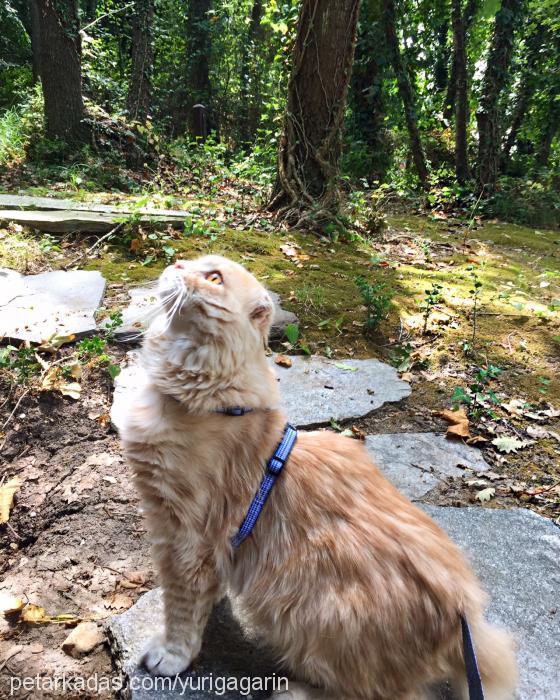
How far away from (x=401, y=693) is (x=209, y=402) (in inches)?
40.8

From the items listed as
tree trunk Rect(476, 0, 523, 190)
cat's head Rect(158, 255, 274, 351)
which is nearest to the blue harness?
cat's head Rect(158, 255, 274, 351)

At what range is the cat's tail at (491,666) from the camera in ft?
4.66

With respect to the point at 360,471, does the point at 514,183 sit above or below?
above

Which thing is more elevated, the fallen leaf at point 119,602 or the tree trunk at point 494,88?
the tree trunk at point 494,88

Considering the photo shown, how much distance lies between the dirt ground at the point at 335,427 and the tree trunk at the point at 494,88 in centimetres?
384

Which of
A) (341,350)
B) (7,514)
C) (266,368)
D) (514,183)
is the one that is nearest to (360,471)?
(266,368)

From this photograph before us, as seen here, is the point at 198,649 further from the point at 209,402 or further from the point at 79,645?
the point at 209,402

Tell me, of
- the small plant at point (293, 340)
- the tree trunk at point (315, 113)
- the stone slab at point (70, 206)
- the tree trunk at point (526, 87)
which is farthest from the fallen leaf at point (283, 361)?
the tree trunk at point (526, 87)

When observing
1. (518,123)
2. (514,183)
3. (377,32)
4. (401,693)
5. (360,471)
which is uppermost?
(377,32)

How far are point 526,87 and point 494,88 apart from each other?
2.17m

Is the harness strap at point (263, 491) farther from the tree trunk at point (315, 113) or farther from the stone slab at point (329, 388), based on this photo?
the tree trunk at point (315, 113)

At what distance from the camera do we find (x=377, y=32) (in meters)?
8.11

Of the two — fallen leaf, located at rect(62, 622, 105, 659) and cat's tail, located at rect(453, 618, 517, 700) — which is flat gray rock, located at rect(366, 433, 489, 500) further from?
fallen leaf, located at rect(62, 622, 105, 659)

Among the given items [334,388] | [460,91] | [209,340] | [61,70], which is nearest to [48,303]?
[334,388]
